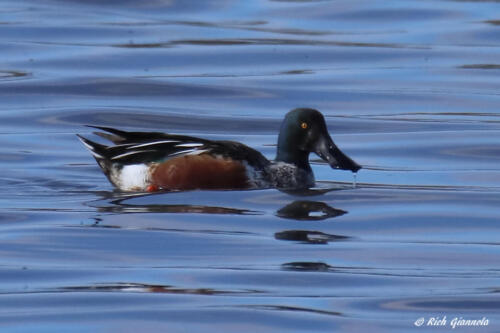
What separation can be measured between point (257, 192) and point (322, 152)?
71 centimetres

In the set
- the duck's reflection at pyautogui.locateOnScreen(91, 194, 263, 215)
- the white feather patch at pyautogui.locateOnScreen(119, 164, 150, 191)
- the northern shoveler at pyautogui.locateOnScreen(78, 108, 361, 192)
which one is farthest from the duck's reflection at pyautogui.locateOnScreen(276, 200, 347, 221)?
the white feather patch at pyautogui.locateOnScreen(119, 164, 150, 191)

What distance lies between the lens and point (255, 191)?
36.3 ft

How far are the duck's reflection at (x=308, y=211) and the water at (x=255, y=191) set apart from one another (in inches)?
1.3

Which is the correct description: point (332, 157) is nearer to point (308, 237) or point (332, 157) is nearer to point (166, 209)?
point (166, 209)

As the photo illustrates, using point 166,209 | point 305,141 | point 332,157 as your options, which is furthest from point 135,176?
point 332,157

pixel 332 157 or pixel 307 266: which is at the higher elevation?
pixel 332 157

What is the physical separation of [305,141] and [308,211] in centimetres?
94

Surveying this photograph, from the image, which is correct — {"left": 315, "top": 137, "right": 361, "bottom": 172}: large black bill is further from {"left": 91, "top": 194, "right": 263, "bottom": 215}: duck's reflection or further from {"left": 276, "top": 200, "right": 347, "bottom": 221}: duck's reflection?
{"left": 91, "top": 194, "right": 263, "bottom": 215}: duck's reflection

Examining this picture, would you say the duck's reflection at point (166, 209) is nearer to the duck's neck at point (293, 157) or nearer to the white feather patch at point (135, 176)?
the white feather patch at point (135, 176)


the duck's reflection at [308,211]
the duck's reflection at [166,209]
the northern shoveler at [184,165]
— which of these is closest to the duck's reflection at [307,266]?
the duck's reflection at [308,211]

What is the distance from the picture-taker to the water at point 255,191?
808cm

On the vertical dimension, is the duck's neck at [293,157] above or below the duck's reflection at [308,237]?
above

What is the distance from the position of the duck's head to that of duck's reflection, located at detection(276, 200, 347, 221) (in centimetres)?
57

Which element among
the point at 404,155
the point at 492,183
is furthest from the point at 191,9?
the point at 492,183
